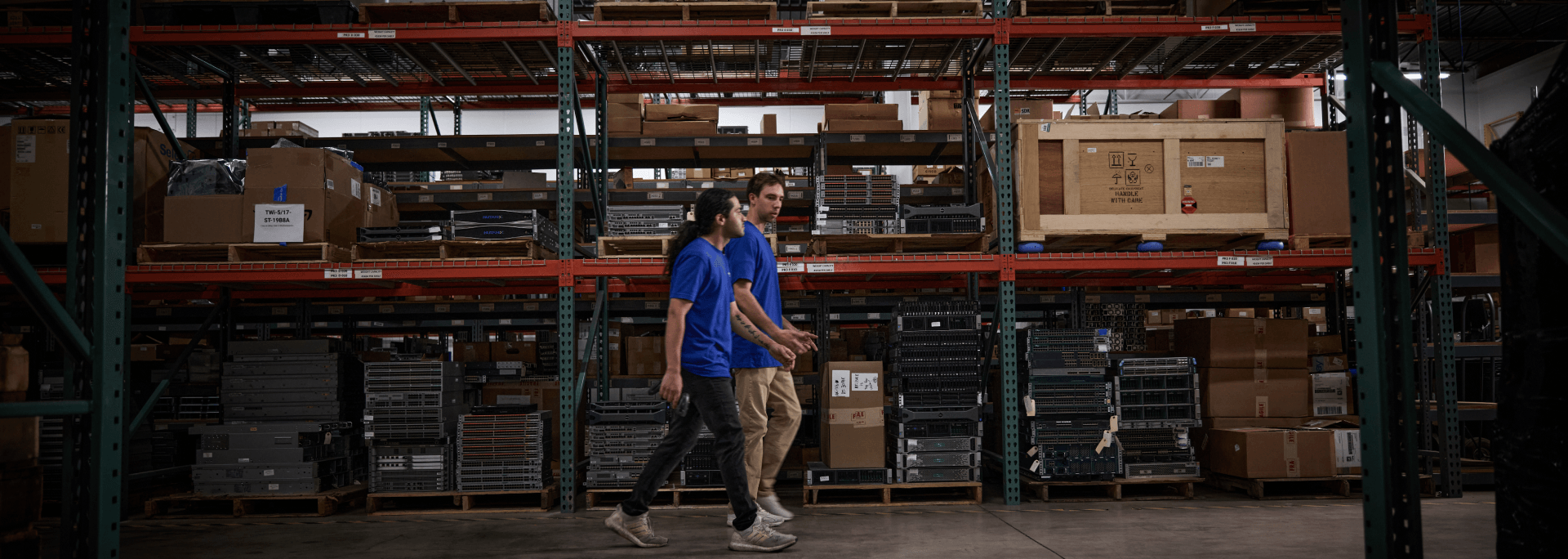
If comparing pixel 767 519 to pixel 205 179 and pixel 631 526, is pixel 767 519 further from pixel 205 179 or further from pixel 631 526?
pixel 205 179

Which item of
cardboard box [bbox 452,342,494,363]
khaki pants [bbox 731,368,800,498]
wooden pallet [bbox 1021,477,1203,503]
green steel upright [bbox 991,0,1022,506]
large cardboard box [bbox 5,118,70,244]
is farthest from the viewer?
cardboard box [bbox 452,342,494,363]

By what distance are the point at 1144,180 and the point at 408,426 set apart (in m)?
5.71

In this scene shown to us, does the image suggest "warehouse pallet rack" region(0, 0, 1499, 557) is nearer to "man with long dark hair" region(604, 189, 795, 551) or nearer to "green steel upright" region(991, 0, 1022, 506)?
"green steel upright" region(991, 0, 1022, 506)

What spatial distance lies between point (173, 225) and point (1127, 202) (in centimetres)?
688

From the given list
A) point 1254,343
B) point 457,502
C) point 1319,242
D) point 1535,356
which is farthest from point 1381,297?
point 457,502

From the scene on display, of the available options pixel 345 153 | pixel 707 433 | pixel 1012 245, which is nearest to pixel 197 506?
pixel 345 153

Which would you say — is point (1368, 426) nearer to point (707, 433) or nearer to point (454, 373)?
point (707, 433)

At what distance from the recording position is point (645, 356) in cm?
782

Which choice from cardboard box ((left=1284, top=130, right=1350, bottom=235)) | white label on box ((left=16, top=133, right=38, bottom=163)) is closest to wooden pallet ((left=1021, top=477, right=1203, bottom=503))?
cardboard box ((left=1284, top=130, right=1350, bottom=235))

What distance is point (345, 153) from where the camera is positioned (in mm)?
6926

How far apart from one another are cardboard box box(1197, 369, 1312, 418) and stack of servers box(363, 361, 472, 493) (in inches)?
235

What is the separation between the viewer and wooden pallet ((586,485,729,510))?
630 cm

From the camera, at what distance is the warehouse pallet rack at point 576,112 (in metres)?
2.68

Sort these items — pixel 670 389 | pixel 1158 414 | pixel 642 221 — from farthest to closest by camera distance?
pixel 642 221 < pixel 1158 414 < pixel 670 389
